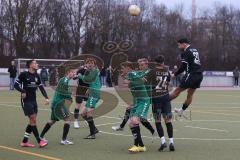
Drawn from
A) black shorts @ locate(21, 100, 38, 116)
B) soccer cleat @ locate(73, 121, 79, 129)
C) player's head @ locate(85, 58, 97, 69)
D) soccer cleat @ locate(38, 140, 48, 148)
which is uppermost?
player's head @ locate(85, 58, 97, 69)

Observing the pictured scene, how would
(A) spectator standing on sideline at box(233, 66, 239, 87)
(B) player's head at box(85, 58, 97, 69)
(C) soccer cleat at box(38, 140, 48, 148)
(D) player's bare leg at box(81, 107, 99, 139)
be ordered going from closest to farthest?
(C) soccer cleat at box(38, 140, 48, 148) < (D) player's bare leg at box(81, 107, 99, 139) < (B) player's head at box(85, 58, 97, 69) < (A) spectator standing on sideline at box(233, 66, 239, 87)

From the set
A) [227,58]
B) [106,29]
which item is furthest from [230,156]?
[227,58]

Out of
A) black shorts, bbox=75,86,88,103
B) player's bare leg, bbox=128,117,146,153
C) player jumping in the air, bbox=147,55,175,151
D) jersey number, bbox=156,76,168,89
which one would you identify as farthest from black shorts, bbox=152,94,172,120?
black shorts, bbox=75,86,88,103

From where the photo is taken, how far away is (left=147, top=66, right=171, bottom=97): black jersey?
12281 mm

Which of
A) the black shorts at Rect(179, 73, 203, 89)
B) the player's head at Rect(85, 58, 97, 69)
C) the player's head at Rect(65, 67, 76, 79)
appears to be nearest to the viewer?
the player's head at Rect(65, 67, 76, 79)

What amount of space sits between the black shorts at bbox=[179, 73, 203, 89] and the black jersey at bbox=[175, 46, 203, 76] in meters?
0.14

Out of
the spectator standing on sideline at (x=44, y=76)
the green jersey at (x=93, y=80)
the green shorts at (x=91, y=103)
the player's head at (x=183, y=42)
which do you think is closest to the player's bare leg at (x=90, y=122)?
the green shorts at (x=91, y=103)

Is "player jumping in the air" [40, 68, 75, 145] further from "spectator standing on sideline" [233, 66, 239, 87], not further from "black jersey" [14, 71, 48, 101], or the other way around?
"spectator standing on sideline" [233, 66, 239, 87]

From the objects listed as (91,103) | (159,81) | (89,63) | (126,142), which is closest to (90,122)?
(91,103)

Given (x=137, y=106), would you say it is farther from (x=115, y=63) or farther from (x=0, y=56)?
(x=0, y=56)

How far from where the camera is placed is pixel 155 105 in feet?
40.9

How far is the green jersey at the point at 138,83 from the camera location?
39.5 ft

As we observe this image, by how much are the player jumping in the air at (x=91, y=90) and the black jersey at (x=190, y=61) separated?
8.16 feet

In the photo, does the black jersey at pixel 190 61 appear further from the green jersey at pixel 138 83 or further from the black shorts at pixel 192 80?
the green jersey at pixel 138 83
